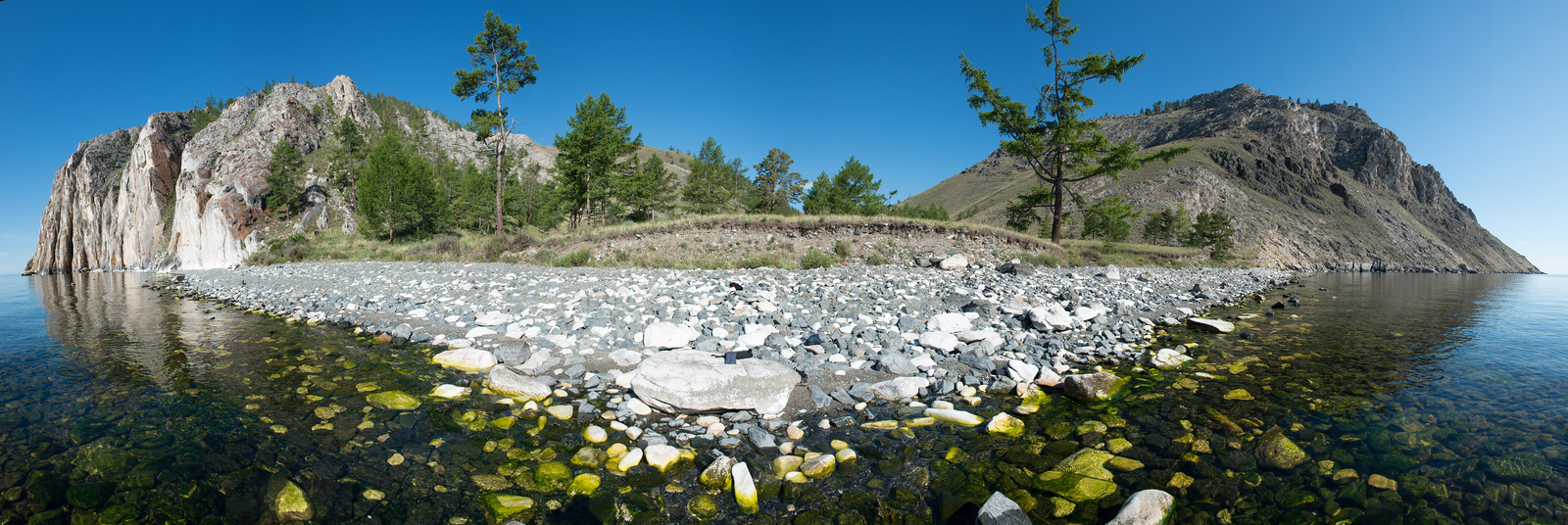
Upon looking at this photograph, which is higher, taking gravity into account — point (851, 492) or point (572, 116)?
point (572, 116)

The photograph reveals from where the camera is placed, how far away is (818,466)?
8.75ft

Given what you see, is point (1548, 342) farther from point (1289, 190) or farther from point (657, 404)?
point (1289, 190)

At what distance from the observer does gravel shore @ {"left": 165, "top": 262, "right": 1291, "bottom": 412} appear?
179 inches

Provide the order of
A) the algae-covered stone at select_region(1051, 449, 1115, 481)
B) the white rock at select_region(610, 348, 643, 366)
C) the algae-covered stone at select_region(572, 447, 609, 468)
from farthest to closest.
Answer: the white rock at select_region(610, 348, 643, 366), the algae-covered stone at select_region(572, 447, 609, 468), the algae-covered stone at select_region(1051, 449, 1115, 481)

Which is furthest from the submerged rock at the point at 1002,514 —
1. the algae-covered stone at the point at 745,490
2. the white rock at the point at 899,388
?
the white rock at the point at 899,388

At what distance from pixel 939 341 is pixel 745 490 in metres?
3.37

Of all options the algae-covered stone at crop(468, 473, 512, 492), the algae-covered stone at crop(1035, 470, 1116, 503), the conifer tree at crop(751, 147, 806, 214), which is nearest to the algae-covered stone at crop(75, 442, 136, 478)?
the algae-covered stone at crop(468, 473, 512, 492)

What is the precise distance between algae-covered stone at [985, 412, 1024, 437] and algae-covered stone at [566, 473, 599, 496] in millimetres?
2508

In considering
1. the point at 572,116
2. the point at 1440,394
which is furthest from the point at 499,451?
the point at 572,116

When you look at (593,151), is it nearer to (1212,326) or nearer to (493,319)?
(493,319)

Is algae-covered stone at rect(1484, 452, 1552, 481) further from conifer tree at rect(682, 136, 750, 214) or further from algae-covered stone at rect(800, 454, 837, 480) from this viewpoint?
conifer tree at rect(682, 136, 750, 214)

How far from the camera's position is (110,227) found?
55.3 metres

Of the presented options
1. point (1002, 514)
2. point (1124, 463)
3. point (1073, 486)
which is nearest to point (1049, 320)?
point (1124, 463)

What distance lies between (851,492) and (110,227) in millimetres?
95274
